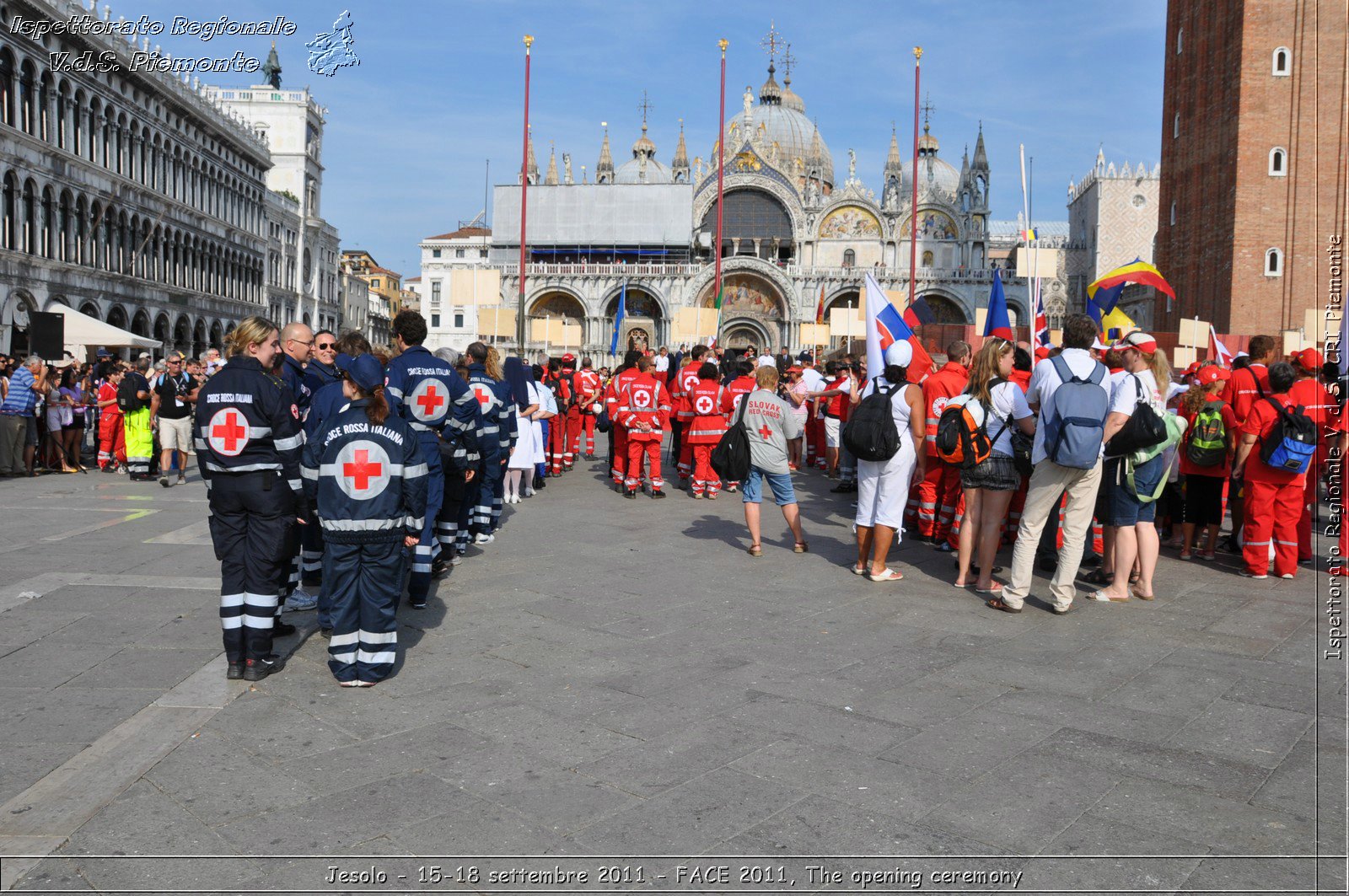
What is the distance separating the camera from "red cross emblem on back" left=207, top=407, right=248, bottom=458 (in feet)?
16.6

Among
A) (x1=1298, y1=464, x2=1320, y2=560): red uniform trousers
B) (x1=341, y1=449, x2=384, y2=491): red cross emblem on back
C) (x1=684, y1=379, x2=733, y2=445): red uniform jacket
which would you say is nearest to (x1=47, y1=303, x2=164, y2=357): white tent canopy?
(x1=684, y1=379, x2=733, y2=445): red uniform jacket

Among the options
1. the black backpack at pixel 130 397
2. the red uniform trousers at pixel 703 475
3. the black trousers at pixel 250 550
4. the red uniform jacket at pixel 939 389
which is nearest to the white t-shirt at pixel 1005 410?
the red uniform jacket at pixel 939 389

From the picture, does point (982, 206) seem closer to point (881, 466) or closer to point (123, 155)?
point (123, 155)

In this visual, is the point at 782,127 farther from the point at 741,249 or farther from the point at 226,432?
the point at 226,432

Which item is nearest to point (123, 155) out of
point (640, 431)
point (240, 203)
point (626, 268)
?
point (240, 203)

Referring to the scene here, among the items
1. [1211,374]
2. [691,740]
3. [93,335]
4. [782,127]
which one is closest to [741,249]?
[782,127]

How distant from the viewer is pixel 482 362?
8.68 meters

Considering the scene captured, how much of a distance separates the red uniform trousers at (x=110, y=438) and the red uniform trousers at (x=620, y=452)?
743 cm

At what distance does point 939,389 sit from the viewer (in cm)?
880

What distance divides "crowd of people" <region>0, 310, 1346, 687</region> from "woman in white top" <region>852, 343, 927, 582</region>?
2 cm

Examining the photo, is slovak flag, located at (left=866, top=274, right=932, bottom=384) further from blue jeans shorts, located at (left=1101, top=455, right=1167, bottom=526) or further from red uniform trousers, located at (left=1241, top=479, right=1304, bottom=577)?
red uniform trousers, located at (left=1241, top=479, right=1304, bottom=577)

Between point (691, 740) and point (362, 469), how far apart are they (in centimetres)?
209

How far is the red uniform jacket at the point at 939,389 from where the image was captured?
8.77 meters

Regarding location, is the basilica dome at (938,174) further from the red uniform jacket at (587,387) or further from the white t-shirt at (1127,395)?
the white t-shirt at (1127,395)
